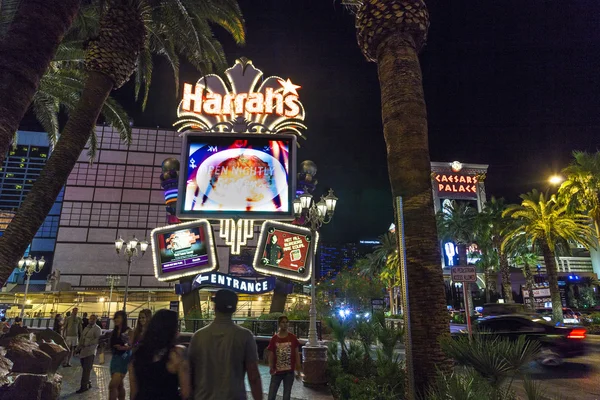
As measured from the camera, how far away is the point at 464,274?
8.82m

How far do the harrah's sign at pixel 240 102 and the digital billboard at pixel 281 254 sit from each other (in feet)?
19.7

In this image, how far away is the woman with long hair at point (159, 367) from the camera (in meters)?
3.18

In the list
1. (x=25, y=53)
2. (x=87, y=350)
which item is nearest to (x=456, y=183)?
(x=87, y=350)

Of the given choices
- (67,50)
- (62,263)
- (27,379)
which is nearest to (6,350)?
(27,379)

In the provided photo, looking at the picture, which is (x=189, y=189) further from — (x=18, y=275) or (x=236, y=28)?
(x=18, y=275)

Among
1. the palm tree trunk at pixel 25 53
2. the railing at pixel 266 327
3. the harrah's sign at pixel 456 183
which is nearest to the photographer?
the palm tree trunk at pixel 25 53

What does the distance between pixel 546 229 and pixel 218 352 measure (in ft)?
106

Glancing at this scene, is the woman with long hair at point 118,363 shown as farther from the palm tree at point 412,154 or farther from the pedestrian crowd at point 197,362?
the palm tree at point 412,154

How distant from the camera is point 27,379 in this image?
21.1 ft

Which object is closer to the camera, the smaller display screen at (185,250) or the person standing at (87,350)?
the person standing at (87,350)

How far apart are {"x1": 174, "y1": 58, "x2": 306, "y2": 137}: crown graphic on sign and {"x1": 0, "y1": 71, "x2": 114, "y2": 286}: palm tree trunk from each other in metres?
10.1

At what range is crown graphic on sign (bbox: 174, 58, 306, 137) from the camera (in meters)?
19.2

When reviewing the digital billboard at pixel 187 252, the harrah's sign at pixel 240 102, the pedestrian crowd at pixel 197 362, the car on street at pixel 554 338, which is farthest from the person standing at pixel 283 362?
the harrah's sign at pixel 240 102

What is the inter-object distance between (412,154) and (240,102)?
49.7 feet
